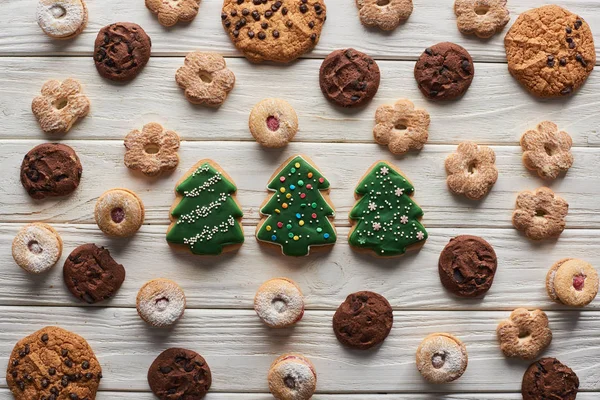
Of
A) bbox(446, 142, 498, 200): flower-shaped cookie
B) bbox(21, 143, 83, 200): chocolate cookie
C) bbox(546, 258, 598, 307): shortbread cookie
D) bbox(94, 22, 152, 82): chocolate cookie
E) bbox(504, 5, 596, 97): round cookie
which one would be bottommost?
bbox(546, 258, 598, 307): shortbread cookie

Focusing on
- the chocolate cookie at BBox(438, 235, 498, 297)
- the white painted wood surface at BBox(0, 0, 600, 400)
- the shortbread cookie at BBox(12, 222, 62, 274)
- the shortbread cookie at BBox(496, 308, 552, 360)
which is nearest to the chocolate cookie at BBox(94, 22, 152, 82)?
the white painted wood surface at BBox(0, 0, 600, 400)

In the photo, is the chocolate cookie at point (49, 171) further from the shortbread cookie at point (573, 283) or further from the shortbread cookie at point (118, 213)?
the shortbread cookie at point (573, 283)

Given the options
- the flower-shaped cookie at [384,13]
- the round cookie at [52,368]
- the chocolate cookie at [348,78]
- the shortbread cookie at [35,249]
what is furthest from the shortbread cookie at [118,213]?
the flower-shaped cookie at [384,13]

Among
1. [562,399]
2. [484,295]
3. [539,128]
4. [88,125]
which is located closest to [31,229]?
[88,125]

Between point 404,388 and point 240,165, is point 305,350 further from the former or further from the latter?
point 240,165

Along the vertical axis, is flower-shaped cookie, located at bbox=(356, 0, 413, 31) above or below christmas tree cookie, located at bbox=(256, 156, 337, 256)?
above

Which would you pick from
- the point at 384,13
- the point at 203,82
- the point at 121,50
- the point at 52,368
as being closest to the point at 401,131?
the point at 384,13

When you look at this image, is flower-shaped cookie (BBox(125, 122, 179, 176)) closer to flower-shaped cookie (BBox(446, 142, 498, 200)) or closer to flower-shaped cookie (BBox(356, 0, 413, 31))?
flower-shaped cookie (BBox(356, 0, 413, 31))
